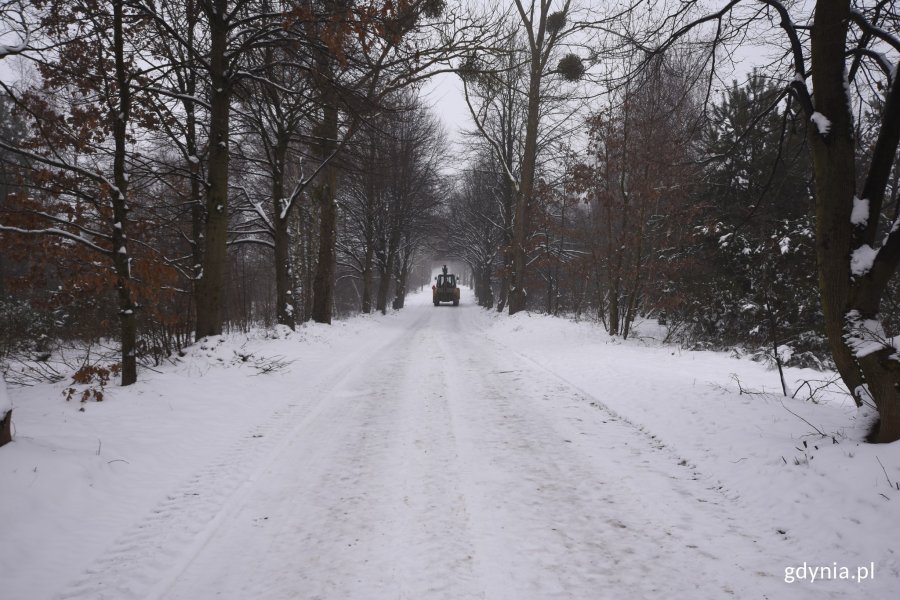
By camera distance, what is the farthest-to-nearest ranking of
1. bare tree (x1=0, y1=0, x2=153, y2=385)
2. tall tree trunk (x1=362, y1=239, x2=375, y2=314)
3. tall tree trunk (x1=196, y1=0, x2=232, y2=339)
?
tall tree trunk (x1=362, y1=239, x2=375, y2=314), tall tree trunk (x1=196, y1=0, x2=232, y2=339), bare tree (x1=0, y1=0, x2=153, y2=385)

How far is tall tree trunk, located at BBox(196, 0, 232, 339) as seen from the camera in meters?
7.39

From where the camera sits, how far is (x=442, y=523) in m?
3.09

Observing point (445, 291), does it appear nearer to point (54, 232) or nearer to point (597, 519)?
point (54, 232)

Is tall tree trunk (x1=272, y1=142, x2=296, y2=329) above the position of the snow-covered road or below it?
above

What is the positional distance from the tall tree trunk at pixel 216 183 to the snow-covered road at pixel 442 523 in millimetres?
3685

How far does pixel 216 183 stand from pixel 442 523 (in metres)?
7.13

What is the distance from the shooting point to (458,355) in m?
10.8

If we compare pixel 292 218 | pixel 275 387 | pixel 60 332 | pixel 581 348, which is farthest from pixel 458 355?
pixel 292 218

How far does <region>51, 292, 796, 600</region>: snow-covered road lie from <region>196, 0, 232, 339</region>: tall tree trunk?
12.1 ft

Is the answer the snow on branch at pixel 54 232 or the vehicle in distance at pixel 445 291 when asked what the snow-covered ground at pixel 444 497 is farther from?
the vehicle in distance at pixel 445 291

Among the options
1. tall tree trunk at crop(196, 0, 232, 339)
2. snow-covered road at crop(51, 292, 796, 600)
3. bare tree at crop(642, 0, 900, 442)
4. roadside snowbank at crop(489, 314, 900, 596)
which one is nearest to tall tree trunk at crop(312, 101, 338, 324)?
tall tree trunk at crop(196, 0, 232, 339)

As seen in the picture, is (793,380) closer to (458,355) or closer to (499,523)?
(499,523)

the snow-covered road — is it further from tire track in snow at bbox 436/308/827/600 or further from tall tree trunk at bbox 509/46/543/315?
tall tree trunk at bbox 509/46/543/315

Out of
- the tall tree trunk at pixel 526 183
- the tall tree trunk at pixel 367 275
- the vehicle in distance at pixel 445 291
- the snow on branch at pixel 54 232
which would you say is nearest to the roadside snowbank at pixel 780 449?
the snow on branch at pixel 54 232
